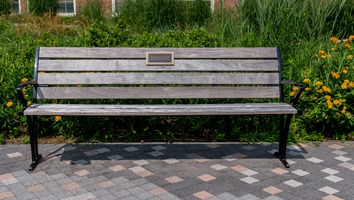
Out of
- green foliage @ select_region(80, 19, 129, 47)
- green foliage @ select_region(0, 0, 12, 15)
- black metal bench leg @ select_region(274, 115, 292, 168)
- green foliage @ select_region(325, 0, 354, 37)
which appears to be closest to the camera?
black metal bench leg @ select_region(274, 115, 292, 168)

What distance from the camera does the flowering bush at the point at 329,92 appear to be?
3863 millimetres

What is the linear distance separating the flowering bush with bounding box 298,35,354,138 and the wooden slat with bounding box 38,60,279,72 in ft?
2.37

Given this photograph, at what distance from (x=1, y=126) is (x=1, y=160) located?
770mm

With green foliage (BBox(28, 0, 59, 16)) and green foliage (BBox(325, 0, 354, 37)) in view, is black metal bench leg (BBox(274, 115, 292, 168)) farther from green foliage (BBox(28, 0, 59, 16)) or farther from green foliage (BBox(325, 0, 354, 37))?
green foliage (BBox(28, 0, 59, 16))

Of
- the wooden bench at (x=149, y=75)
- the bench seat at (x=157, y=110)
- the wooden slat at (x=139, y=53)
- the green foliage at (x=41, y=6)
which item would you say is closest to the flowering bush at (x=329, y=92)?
the wooden bench at (x=149, y=75)

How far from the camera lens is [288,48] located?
454 cm

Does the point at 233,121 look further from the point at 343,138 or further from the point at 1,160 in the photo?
the point at 1,160

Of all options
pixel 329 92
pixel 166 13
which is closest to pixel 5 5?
pixel 166 13

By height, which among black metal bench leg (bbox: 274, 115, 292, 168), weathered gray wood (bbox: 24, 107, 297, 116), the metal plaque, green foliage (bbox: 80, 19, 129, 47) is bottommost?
black metal bench leg (bbox: 274, 115, 292, 168)

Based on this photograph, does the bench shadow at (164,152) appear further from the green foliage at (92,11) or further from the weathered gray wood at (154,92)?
the green foliage at (92,11)

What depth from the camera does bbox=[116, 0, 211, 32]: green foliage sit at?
27.2ft

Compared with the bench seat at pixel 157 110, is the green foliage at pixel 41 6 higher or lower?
higher

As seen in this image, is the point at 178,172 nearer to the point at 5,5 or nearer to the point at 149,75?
the point at 149,75

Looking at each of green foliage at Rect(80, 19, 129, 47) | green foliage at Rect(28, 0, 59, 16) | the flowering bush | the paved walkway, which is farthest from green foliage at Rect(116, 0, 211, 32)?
the paved walkway
